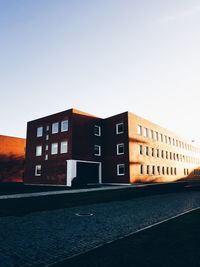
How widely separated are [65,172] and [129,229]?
79.4ft

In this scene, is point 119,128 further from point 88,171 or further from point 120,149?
point 88,171

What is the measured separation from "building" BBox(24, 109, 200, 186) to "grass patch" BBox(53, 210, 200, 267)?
21829mm

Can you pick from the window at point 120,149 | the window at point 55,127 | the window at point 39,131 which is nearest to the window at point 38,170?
the window at point 39,131

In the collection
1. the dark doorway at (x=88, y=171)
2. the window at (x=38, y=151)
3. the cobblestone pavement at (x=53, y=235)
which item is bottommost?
the cobblestone pavement at (x=53, y=235)

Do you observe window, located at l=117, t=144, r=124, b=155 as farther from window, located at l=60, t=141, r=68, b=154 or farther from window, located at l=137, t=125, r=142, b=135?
window, located at l=60, t=141, r=68, b=154

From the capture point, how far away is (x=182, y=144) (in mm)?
49594

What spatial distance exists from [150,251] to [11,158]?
44479mm

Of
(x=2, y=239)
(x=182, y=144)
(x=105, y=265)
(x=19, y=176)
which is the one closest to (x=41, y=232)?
(x=2, y=239)

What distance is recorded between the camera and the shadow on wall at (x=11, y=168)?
43.2 metres

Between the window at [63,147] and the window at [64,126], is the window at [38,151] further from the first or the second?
the window at [64,126]

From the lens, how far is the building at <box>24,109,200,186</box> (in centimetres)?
3089

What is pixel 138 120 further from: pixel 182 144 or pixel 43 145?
pixel 182 144

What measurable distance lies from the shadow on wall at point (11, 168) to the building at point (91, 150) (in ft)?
30.3

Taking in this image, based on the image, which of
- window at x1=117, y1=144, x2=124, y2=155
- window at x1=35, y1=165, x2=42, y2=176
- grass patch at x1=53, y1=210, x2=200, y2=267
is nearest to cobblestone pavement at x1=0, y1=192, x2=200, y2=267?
grass patch at x1=53, y1=210, x2=200, y2=267
